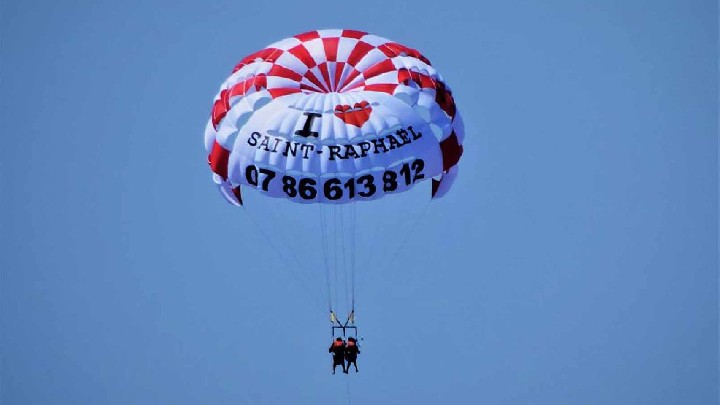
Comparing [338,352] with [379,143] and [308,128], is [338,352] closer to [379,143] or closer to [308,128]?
[379,143]

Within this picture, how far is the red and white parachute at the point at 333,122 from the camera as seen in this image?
43.0m

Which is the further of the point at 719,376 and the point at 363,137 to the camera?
the point at 719,376

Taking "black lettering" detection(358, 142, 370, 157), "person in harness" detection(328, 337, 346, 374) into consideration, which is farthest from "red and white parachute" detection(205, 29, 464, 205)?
"person in harness" detection(328, 337, 346, 374)

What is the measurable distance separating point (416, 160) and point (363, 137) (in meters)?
1.57

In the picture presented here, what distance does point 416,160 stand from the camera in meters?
43.5

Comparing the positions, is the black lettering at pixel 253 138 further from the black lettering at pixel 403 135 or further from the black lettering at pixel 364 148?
the black lettering at pixel 403 135

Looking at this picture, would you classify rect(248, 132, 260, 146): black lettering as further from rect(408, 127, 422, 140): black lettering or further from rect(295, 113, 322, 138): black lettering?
rect(408, 127, 422, 140): black lettering

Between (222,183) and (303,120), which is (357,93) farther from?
(222,183)

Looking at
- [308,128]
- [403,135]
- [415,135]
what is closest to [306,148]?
[308,128]

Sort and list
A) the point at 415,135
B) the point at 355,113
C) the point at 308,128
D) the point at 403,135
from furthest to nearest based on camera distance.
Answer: the point at 415,135, the point at 403,135, the point at 355,113, the point at 308,128

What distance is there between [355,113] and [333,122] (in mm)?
619

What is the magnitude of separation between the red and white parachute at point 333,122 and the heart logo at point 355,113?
26 mm

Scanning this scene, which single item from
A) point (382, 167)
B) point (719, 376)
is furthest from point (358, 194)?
point (719, 376)

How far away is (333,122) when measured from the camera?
4303cm
